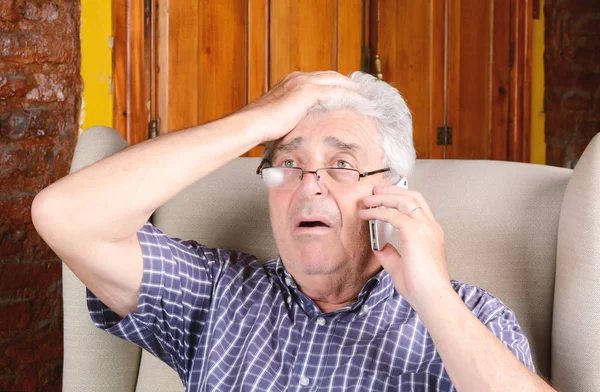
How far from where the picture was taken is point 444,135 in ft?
10.1

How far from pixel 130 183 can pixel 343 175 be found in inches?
14.3

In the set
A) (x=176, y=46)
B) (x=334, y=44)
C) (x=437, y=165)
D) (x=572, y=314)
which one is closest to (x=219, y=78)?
(x=176, y=46)

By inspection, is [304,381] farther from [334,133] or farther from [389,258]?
[334,133]

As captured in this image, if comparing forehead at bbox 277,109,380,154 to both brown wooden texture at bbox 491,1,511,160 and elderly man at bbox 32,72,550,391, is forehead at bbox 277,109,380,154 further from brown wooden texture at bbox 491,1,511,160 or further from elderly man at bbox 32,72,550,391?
brown wooden texture at bbox 491,1,511,160

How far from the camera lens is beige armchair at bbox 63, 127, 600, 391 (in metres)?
1.23

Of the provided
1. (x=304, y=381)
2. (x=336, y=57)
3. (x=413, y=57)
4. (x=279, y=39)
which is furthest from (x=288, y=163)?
(x=413, y=57)

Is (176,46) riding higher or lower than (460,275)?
higher

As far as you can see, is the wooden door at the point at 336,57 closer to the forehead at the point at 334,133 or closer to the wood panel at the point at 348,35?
the wood panel at the point at 348,35

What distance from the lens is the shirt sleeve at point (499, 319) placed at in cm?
117

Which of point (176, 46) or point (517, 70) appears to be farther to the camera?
point (517, 70)

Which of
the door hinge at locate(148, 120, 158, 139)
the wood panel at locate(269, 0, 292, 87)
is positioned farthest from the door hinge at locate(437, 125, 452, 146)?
the door hinge at locate(148, 120, 158, 139)

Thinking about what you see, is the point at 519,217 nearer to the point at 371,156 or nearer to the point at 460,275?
the point at 460,275

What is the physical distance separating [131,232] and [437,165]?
67cm

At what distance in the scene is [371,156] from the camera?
1317 mm
